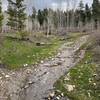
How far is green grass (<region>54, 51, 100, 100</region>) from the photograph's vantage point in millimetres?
18266

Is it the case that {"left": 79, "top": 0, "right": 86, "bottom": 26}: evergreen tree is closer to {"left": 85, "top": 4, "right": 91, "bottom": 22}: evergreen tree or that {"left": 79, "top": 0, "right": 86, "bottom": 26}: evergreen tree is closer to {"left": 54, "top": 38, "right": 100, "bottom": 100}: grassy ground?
{"left": 85, "top": 4, "right": 91, "bottom": 22}: evergreen tree

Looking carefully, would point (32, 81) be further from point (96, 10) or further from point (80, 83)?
point (96, 10)

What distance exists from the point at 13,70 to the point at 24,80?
3.15 m

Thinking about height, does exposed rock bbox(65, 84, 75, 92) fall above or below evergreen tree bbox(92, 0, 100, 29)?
below

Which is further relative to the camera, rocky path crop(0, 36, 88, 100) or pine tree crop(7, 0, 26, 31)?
pine tree crop(7, 0, 26, 31)

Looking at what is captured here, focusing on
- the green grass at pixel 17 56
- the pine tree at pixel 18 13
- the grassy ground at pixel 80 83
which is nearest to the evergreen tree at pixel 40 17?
the pine tree at pixel 18 13

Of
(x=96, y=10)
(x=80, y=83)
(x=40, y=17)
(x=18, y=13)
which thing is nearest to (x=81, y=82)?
(x=80, y=83)

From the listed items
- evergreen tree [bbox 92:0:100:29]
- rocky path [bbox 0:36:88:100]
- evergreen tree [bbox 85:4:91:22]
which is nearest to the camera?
rocky path [bbox 0:36:88:100]

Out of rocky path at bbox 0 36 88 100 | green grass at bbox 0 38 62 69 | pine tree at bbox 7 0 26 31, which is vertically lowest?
rocky path at bbox 0 36 88 100

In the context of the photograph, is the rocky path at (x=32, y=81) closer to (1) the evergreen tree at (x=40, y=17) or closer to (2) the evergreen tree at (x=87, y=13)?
(2) the evergreen tree at (x=87, y=13)

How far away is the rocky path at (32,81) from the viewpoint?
1939 cm

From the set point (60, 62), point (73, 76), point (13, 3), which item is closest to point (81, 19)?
point (13, 3)

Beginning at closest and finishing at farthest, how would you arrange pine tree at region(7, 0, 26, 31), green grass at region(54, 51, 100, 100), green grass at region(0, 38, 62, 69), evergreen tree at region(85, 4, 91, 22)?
green grass at region(54, 51, 100, 100), green grass at region(0, 38, 62, 69), pine tree at region(7, 0, 26, 31), evergreen tree at region(85, 4, 91, 22)

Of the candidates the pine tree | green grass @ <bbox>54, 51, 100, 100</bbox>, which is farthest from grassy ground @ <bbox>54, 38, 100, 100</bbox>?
the pine tree
